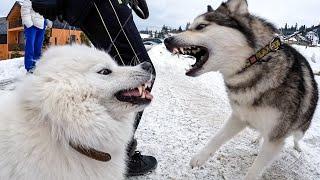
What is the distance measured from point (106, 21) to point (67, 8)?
0.33 meters

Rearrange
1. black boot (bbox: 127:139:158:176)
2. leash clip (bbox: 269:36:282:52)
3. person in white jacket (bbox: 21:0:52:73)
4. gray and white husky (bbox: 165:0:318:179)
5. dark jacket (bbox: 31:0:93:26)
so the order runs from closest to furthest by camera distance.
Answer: dark jacket (bbox: 31:0:93:26) → black boot (bbox: 127:139:158:176) → gray and white husky (bbox: 165:0:318:179) → leash clip (bbox: 269:36:282:52) → person in white jacket (bbox: 21:0:52:73)

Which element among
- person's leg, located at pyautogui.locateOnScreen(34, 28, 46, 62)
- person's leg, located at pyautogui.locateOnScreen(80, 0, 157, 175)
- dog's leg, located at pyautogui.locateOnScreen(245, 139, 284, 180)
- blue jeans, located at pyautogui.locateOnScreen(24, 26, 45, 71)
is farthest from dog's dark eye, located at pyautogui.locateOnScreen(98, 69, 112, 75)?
person's leg, located at pyautogui.locateOnScreen(34, 28, 46, 62)

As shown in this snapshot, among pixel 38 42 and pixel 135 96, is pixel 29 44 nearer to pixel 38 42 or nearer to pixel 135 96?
pixel 38 42

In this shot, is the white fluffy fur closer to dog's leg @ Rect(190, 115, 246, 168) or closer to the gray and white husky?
dog's leg @ Rect(190, 115, 246, 168)

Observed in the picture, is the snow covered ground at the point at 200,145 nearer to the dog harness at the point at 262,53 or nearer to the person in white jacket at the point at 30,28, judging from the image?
the dog harness at the point at 262,53

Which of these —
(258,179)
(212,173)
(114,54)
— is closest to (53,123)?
(114,54)

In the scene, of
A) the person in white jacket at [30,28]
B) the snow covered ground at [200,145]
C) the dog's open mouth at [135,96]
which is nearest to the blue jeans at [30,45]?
the person in white jacket at [30,28]

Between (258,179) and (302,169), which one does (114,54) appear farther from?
(302,169)

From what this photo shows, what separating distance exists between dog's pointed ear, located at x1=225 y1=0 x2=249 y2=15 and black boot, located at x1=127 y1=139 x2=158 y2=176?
5.28 ft

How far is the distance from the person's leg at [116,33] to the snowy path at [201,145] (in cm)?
73

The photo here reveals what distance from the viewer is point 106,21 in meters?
3.09

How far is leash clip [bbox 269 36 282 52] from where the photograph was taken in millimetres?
3561

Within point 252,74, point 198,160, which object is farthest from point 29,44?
point 252,74

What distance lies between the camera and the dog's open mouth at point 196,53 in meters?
3.69
